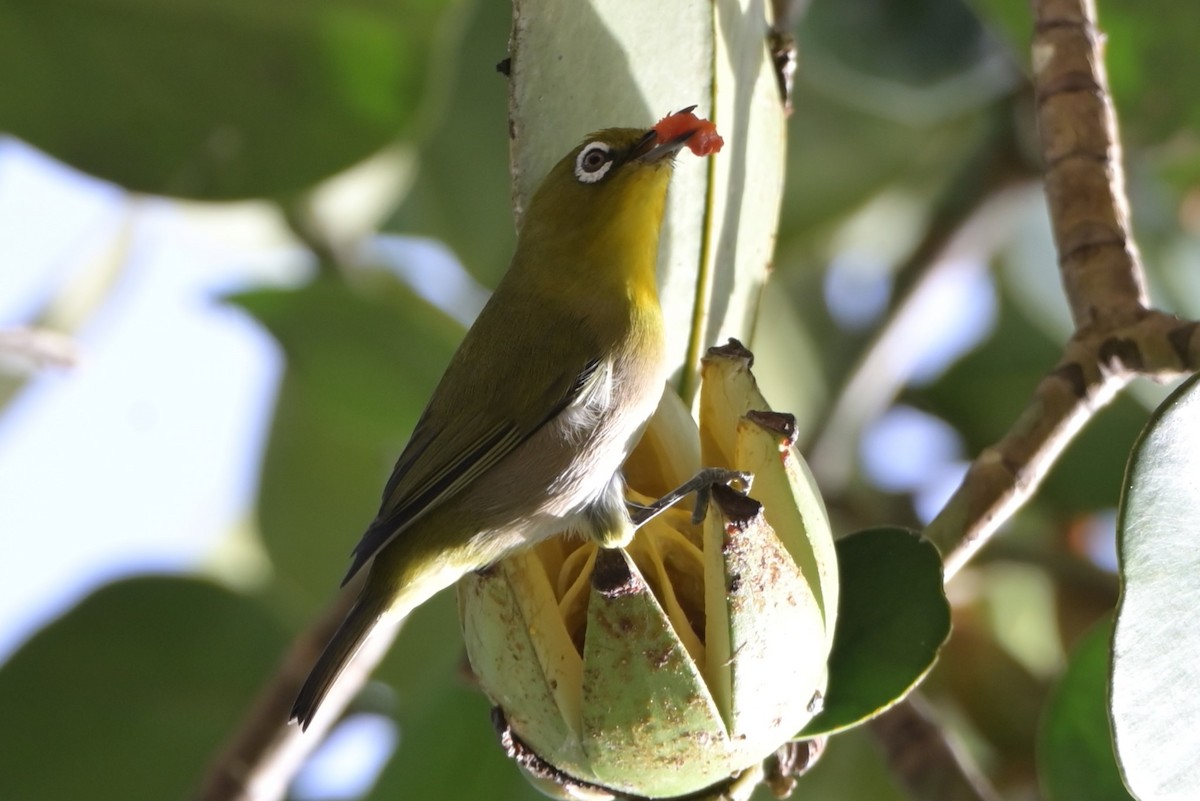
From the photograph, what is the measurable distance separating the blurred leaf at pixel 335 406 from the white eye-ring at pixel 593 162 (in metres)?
0.84

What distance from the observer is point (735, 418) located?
1765 mm

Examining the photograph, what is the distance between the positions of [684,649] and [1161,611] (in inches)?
22.5

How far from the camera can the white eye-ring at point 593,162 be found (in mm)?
2143

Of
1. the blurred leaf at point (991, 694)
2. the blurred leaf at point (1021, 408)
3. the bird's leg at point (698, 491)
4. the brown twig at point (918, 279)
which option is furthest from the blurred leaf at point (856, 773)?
the bird's leg at point (698, 491)

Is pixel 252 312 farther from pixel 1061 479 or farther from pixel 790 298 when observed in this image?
pixel 1061 479

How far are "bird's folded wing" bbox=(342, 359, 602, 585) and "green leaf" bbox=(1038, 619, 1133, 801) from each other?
0.99 metres

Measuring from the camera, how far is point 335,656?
2201 mm

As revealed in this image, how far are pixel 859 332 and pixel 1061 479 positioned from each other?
0.66 meters

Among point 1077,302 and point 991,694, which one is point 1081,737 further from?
point 991,694

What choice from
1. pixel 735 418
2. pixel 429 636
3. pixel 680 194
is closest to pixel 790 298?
pixel 429 636

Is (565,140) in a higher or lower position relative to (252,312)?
higher

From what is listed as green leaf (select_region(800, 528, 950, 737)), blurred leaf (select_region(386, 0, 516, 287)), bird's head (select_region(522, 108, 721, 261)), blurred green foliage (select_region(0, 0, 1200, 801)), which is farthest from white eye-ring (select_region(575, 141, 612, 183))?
blurred leaf (select_region(386, 0, 516, 287))

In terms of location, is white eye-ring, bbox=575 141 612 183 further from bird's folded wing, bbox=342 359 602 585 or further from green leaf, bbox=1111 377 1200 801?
green leaf, bbox=1111 377 1200 801

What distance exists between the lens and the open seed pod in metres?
1.49
